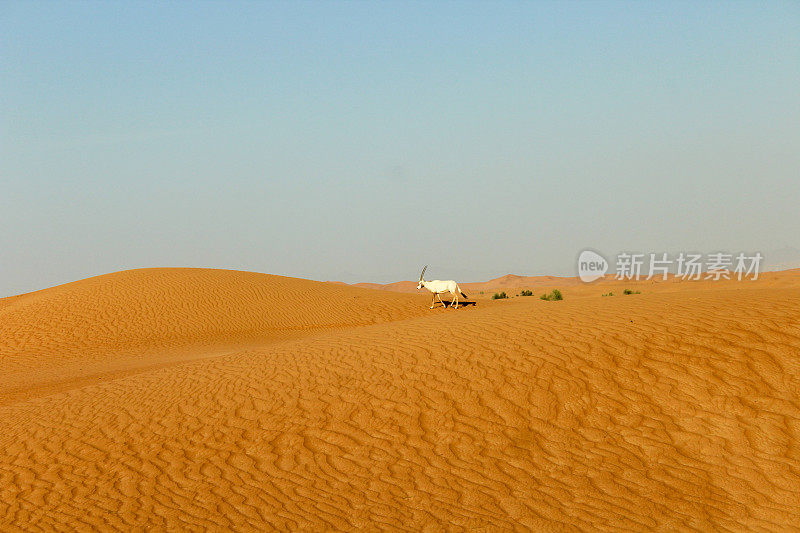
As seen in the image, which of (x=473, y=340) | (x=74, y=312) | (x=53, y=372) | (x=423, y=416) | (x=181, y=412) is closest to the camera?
(x=423, y=416)

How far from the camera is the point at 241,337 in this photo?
2631cm

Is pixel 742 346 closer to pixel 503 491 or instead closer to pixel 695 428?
pixel 695 428

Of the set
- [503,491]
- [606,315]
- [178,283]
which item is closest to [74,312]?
[178,283]

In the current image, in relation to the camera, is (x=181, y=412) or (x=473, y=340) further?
(x=473, y=340)

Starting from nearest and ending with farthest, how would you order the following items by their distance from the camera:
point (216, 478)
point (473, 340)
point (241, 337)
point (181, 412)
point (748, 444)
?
point (748, 444)
point (216, 478)
point (181, 412)
point (473, 340)
point (241, 337)

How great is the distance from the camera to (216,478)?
8.45m

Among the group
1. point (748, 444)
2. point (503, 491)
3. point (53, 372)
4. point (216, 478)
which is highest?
point (748, 444)

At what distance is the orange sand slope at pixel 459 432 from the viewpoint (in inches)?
279

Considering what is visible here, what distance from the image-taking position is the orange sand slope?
7.07 m

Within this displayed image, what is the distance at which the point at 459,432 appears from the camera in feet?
29.2

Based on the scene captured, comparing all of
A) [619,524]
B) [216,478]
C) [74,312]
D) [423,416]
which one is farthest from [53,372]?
[619,524]

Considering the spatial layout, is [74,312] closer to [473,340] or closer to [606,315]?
[473,340]

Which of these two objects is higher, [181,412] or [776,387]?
[776,387]

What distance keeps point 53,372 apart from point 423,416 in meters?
16.2
